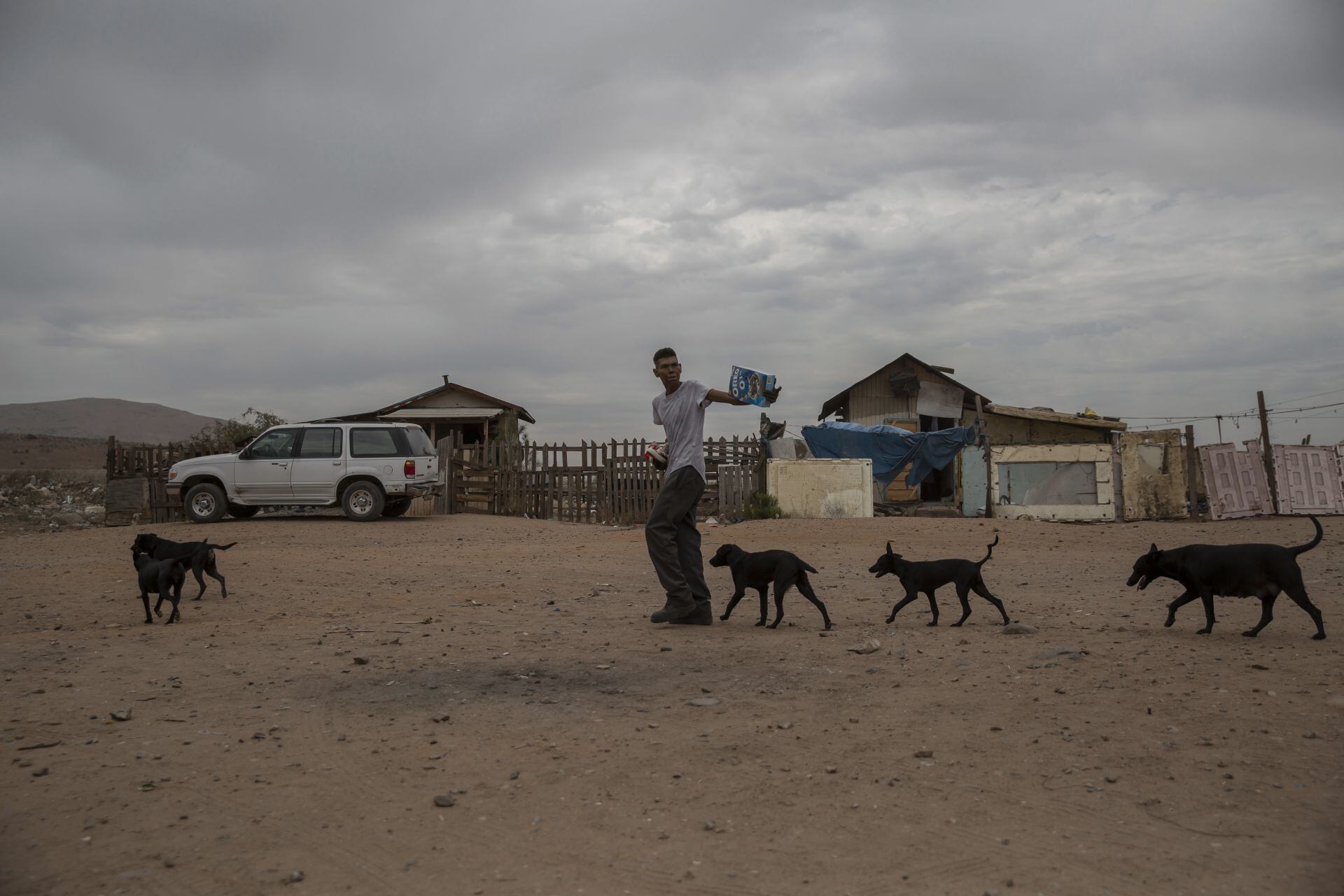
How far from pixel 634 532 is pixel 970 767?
13.7 m

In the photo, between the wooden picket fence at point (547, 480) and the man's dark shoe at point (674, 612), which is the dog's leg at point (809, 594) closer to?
the man's dark shoe at point (674, 612)

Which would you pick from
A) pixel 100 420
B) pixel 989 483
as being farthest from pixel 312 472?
pixel 100 420

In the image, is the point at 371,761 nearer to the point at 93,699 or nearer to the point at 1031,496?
the point at 93,699

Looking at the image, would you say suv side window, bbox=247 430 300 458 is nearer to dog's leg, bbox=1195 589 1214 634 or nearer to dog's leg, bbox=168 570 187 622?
dog's leg, bbox=168 570 187 622

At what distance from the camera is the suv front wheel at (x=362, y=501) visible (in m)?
18.0

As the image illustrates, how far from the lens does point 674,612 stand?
23.3ft

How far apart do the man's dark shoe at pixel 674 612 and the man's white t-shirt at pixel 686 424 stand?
0.94m

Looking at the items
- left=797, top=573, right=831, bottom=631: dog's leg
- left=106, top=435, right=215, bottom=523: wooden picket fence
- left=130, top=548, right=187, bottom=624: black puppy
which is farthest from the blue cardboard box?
left=106, top=435, right=215, bottom=523: wooden picket fence

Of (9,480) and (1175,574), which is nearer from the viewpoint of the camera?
(1175,574)

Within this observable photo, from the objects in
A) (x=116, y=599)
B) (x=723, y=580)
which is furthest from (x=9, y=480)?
(x=723, y=580)

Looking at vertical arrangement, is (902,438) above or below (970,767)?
above

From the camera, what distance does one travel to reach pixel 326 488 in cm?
1806

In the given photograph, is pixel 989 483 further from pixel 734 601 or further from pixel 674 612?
pixel 674 612

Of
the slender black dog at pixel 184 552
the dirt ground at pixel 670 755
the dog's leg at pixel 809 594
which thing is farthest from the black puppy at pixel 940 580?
the slender black dog at pixel 184 552
